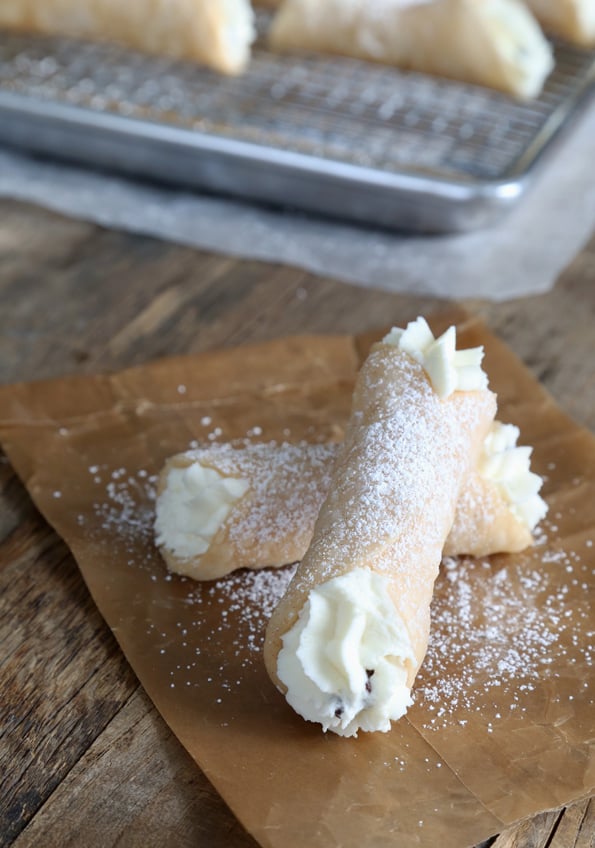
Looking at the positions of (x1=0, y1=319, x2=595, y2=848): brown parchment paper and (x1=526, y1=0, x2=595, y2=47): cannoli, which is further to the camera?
(x1=526, y1=0, x2=595, y2=47): cannoli

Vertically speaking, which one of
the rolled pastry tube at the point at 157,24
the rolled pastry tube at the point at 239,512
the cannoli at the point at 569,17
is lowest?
the rolled pastry tube at the point at 157,24

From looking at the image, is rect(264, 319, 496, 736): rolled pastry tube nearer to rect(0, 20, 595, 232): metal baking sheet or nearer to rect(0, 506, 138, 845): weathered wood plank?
rect(0, 506, 138, 845): weathered wood plank

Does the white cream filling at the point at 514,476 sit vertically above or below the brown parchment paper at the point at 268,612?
above

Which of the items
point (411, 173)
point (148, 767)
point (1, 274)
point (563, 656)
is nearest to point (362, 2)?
point (411, 173)

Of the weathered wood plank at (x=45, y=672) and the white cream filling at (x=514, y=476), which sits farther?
the white cream filling at (x=514, y=476)

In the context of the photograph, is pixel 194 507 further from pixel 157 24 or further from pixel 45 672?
pixel 157 24

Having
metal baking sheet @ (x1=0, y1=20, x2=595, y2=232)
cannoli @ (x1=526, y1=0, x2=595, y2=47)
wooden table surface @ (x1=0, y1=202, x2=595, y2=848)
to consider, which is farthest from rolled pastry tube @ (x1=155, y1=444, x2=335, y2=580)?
cannoli @ (x1=526, y1=0, x2=595, y2=47)

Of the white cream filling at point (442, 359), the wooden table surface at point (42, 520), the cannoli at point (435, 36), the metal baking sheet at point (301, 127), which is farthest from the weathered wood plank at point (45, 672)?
the cannoli at point (435, 36)

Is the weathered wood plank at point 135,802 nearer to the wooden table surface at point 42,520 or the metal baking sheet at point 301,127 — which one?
the wooden table surface at point 42,520
